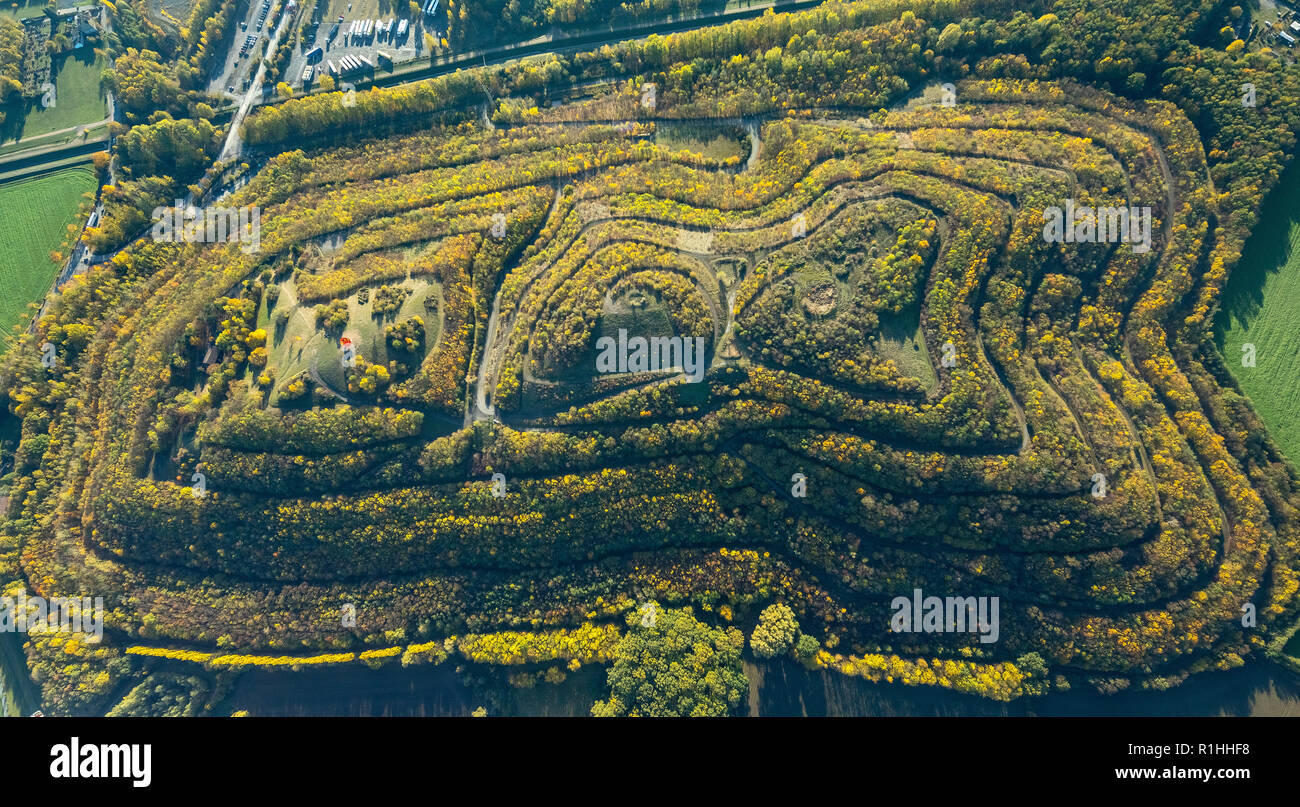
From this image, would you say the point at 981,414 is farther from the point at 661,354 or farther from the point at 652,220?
the point at 652,220

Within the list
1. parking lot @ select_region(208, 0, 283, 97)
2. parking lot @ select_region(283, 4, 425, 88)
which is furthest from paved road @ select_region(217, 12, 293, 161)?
parking lot @ select_region(283, 4, 425, 88)

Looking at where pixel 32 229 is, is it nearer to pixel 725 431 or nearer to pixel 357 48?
pixel 357 48

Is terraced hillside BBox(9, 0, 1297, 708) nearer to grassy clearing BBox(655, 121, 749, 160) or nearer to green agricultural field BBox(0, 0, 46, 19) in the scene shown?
grassy clearing BBox(655, 121, 749, 160)

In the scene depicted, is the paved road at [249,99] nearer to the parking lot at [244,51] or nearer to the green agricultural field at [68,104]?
the parking lot at [244,51]

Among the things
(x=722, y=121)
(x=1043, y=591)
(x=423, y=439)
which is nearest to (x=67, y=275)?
(x=423, y=439)

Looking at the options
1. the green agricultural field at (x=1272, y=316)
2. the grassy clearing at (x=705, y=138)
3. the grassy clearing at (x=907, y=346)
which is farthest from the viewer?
the grassy clearing at (x=705, y=138)

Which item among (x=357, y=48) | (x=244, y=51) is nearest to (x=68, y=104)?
(x=244, y=51)

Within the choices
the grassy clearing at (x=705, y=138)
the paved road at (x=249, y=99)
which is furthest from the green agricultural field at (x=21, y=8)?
the grassy clearing at (x=705, y=138)
